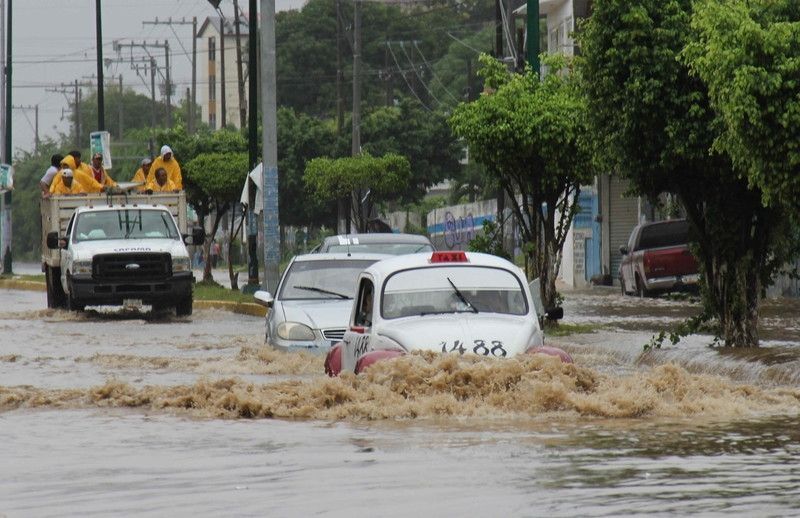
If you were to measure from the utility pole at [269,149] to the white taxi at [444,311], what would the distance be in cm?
1806

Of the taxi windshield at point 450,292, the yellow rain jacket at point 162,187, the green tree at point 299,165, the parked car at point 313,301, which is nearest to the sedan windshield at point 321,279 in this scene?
the parked car at point 313,301

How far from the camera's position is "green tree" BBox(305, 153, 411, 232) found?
2299 inches

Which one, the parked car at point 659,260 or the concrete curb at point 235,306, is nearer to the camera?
the concrete curb at point 235,306

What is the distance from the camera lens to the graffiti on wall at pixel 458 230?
6391 centimetres

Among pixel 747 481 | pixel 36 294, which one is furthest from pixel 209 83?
pixel 747 481

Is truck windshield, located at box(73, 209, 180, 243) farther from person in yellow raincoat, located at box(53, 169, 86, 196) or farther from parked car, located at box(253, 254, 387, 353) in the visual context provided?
parked car, located at box(253, 254, 387, 353)

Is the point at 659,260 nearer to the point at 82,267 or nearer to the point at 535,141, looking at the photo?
the point at 82,267

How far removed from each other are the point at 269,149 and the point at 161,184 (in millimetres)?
2144

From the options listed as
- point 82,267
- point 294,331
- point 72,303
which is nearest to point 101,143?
point 72,303

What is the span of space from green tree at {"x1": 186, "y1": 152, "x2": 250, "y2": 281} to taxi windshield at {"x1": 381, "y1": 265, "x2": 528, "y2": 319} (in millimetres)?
31429

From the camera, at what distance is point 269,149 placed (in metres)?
33.6

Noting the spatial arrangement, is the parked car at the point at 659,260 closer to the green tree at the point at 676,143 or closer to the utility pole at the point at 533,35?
the utility pole at the point at 533,35

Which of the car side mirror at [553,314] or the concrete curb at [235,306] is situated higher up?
the car side mirror at [553,314]

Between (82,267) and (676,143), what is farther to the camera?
(82,267)
